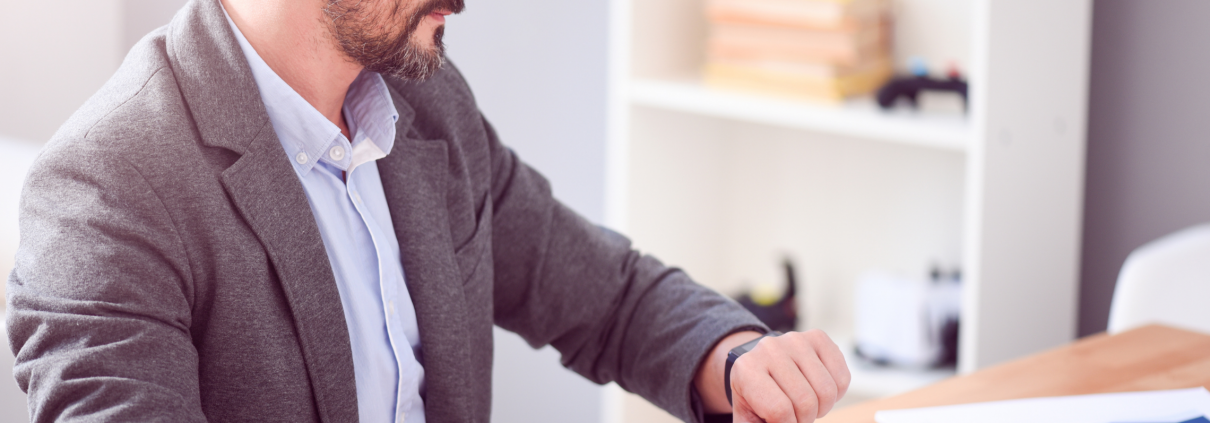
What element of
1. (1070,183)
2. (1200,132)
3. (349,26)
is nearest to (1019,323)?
(1070,183)

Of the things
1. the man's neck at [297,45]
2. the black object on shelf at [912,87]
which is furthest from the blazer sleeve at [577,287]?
the black object on shelf at [912,87]

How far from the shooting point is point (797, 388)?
2.91 feet

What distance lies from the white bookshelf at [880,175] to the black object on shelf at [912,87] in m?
0.03

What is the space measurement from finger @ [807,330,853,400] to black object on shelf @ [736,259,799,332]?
111 centimetres

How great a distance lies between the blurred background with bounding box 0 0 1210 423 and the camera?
1.53m

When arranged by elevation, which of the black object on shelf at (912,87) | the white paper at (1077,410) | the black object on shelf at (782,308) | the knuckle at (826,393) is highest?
the black object on shelf at (912,87)

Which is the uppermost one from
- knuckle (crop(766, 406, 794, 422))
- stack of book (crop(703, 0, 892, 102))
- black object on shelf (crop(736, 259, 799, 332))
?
stack of book (crop(703, 0, 892, 102))

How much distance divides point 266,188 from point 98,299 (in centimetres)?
17

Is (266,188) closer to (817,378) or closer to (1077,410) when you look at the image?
(817,378)

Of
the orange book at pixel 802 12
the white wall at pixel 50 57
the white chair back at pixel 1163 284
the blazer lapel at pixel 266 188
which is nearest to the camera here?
the blazer lapel at pixel 266 188

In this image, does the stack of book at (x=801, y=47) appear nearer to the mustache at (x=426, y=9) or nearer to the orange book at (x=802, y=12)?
the orange book at (x=802, y=12)

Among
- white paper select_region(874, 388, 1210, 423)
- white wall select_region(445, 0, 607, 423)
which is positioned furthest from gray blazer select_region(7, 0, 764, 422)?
white wall select_region(445, 0, 607, 423)

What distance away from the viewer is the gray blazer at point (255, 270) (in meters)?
0.73

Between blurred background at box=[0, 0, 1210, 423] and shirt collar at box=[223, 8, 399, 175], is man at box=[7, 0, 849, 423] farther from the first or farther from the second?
blurred background at box=[0, 0, 1210, 423]
